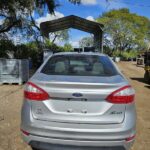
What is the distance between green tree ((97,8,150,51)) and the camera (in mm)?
69750

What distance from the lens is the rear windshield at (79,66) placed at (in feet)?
19.1

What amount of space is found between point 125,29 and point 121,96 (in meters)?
66.8

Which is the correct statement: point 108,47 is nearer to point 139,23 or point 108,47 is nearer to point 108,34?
point 108,34

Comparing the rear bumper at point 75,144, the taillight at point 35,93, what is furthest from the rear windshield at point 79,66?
the rear bumper at point 75,144

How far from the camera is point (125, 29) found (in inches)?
2778

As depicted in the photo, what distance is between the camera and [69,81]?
5133 mm

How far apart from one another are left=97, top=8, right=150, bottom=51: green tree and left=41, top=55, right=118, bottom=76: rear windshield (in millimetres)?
63254

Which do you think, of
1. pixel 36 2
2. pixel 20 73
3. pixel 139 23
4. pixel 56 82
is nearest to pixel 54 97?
pixel 56 82

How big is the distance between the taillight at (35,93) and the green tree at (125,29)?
212 feet

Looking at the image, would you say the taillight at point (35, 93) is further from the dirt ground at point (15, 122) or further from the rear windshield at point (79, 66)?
the dirt ground at point (15, 122)

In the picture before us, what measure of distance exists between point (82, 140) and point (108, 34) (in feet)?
217

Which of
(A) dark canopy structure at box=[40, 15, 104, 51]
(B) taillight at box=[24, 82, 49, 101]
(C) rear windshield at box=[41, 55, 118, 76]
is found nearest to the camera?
(B) taillight at box=[24, 82, 49, 101]

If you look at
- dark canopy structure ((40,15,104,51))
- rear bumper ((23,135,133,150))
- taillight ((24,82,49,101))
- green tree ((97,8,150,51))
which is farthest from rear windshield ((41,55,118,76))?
green tree ((97,8,150,51))

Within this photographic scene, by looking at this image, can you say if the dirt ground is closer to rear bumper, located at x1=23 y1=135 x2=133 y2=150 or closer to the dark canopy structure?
rear bumper, located at x1=23 y1=135 x2=133 y2=150
